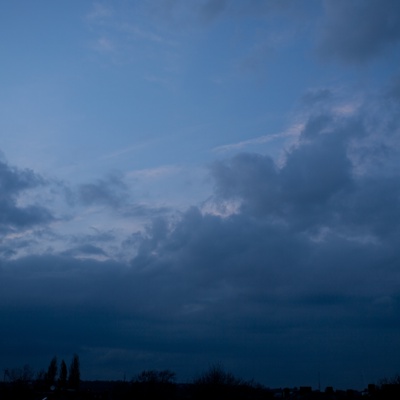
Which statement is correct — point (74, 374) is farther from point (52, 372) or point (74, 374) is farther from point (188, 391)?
point (188, 391)

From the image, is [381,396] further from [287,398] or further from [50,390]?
[50,390]


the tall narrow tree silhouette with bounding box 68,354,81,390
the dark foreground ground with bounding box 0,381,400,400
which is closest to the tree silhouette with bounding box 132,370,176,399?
the dark foreground ground with bounding box 0,381,400,400

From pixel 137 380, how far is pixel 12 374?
40671 millimetres

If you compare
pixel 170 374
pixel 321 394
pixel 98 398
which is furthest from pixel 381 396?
pixel 98 398

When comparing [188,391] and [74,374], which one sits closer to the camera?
[188,391]

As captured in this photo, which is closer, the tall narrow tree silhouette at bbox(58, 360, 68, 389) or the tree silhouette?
the tree silhouette

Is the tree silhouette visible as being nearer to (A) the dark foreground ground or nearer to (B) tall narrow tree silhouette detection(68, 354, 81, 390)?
(A) the dark foreground ground

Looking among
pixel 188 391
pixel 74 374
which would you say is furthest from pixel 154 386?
pixel 74 374

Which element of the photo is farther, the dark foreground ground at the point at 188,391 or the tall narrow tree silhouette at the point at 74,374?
the tall narrow tree silhouette at the point at 74,374

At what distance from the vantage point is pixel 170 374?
11756 centimetres

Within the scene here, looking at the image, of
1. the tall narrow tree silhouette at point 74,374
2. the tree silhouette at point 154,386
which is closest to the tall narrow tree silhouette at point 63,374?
the tall narrow tree silhouette at point 74,374

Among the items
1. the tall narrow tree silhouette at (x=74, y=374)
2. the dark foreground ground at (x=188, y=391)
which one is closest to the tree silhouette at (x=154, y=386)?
the dark foreground ground at (x=188, y=391)

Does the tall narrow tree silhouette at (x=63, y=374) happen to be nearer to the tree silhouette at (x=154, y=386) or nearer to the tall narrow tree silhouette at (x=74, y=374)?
the tall narrow tree silhouette at (x=74, y=374)

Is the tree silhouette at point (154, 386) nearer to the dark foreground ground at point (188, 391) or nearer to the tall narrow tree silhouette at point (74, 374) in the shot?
the dark foreground ground at point (188, 391)
